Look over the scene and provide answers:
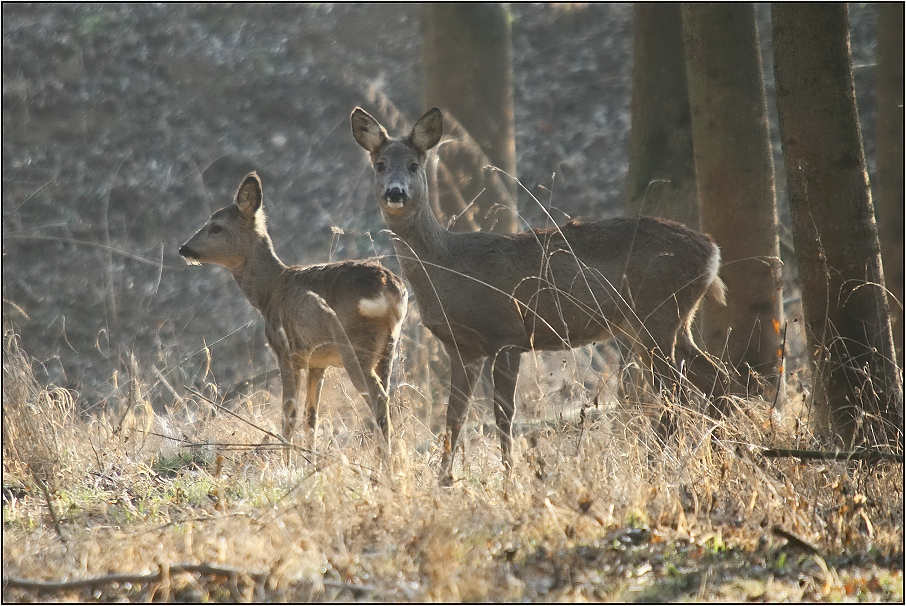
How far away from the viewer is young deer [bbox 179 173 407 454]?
5777mm

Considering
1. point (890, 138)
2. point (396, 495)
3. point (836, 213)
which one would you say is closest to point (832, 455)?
point (836, 213)

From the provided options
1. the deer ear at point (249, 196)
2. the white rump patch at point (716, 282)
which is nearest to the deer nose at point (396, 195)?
the deer ear at point (249, 196)

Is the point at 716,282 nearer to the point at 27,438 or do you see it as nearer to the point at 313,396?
the point at 313,396

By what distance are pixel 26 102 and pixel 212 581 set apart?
14.5m

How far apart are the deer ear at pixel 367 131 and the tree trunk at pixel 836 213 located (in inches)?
99.1

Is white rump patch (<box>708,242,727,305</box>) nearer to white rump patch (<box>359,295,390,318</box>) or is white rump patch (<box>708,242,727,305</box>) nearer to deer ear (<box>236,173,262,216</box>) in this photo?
white rump patch (<box>359,295,390,318</box>)

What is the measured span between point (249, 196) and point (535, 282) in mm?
2105

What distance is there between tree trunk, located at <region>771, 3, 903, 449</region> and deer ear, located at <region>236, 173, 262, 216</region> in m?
3.53

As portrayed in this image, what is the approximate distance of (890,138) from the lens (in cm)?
749

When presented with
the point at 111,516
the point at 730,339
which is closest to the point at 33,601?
the point at 111,516

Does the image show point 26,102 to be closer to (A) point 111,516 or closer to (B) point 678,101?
(B) point 678,101

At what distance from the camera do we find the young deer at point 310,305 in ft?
19.0

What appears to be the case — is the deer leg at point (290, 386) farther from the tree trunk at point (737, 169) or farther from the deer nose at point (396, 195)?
the tree trunk at point (737, 169)

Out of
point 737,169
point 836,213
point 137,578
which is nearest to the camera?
point 137,578
